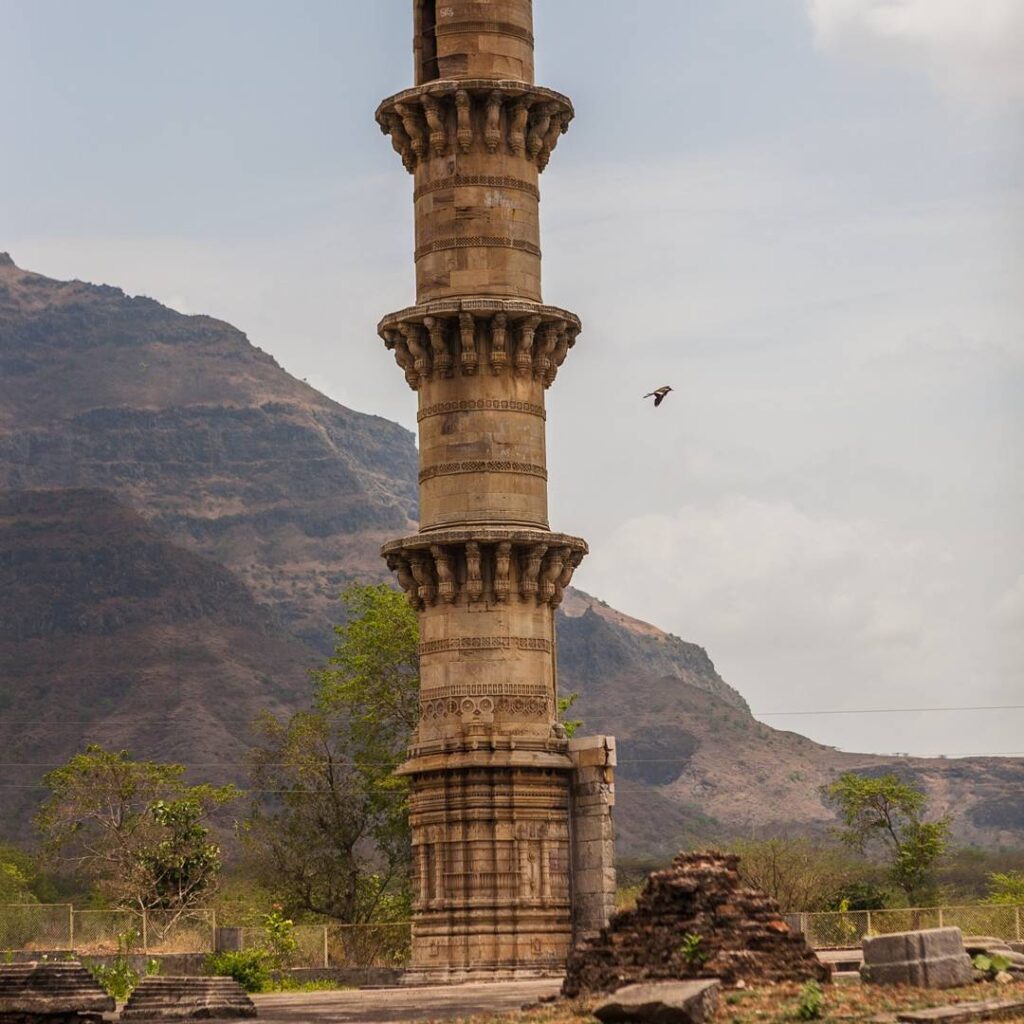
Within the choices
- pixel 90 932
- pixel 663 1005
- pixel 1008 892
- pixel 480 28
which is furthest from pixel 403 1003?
pixel 1008 892

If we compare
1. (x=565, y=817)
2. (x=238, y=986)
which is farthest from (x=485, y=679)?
(x=238, y=986)

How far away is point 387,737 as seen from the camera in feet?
177

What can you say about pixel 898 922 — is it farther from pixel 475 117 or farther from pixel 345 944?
pixel 475 117

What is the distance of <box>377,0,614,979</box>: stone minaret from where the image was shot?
30453 mm

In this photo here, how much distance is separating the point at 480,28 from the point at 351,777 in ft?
101

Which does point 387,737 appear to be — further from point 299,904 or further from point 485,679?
point 485,679

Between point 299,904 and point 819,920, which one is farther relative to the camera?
point 299,904

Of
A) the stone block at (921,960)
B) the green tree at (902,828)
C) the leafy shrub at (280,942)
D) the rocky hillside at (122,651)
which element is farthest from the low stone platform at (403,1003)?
the rocky hillside at (122,651)

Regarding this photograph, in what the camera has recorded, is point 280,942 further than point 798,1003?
Yes

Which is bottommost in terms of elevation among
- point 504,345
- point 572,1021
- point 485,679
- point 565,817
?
point 572,1021

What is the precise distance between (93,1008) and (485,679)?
31.4 feet

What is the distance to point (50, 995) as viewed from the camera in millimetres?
22438

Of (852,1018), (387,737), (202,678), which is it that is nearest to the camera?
(852,1018)

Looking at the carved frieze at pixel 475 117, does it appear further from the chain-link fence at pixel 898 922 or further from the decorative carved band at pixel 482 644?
the chain-link fence at pixel 898 922
